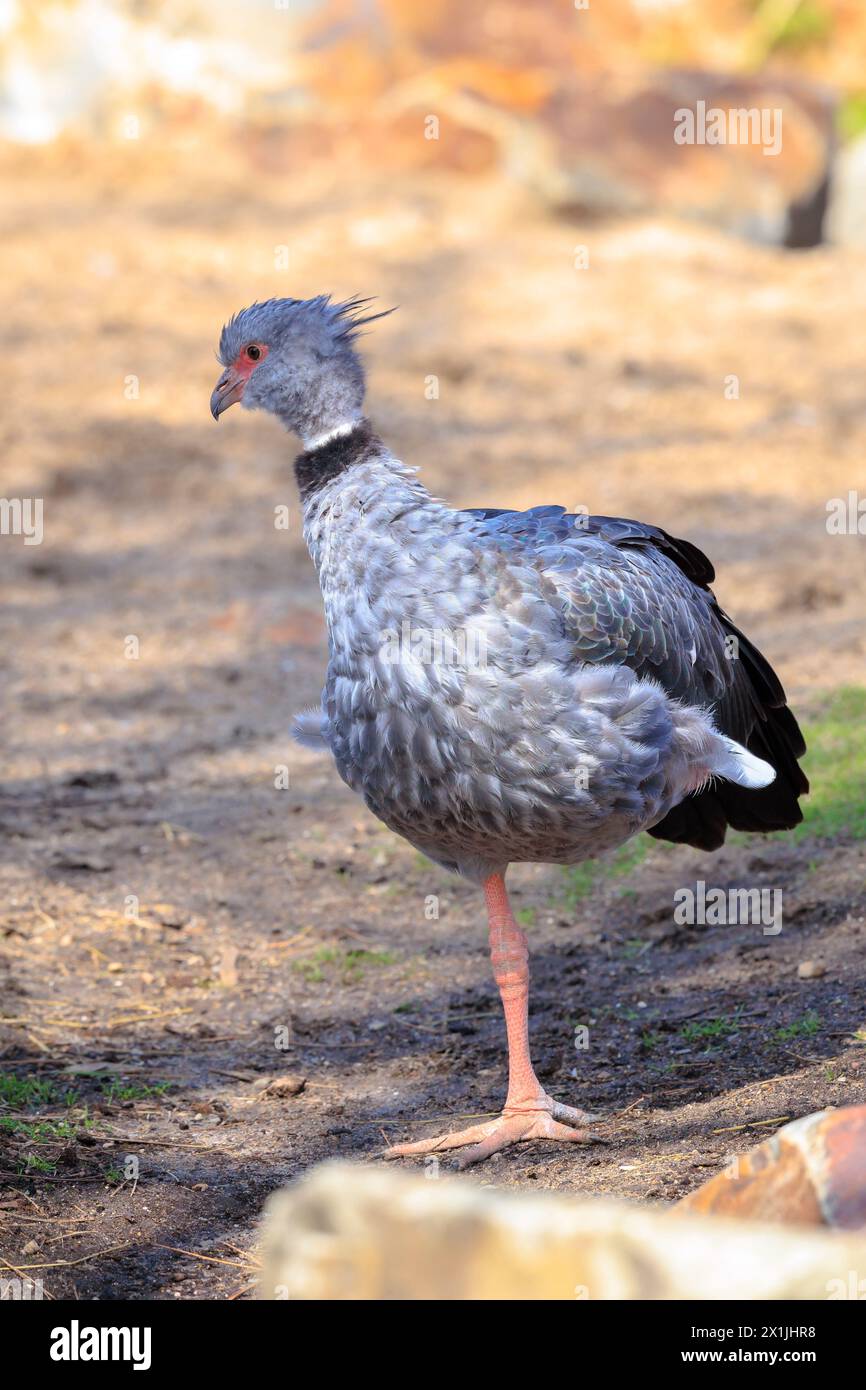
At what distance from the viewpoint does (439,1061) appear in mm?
4945

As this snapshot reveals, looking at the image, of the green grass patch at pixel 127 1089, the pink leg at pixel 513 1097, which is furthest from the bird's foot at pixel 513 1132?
the green grass patch at pixel 127 1089

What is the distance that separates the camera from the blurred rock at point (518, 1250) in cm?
201

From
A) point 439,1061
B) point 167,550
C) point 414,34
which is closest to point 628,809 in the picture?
point 439,1061

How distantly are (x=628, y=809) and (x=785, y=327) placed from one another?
9.42 m

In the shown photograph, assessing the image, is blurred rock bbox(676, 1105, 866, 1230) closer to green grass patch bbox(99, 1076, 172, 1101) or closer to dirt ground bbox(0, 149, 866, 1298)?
dirt ground bbox(0, 149, 866, 1298)

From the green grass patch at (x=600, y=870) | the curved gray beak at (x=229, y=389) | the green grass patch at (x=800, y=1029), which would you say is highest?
the curved gray beak at (x=229, y=389)

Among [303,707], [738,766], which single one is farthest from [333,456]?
[303,707]

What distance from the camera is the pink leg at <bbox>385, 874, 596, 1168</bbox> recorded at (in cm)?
425

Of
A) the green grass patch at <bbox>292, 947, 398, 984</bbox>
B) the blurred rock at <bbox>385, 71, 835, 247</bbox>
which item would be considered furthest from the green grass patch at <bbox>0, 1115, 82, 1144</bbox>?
the blurred rock at <bbox>385, 71, 835, 247</bbox>

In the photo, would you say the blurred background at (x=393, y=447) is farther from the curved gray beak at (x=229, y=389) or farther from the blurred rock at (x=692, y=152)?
the curved gray beak at (x=229, y=389)

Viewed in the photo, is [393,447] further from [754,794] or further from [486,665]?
[486,665]

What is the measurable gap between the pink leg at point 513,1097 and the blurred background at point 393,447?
96 millimetres

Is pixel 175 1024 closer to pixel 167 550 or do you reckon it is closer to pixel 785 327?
pixel 167 550

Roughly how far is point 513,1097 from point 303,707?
394cm
